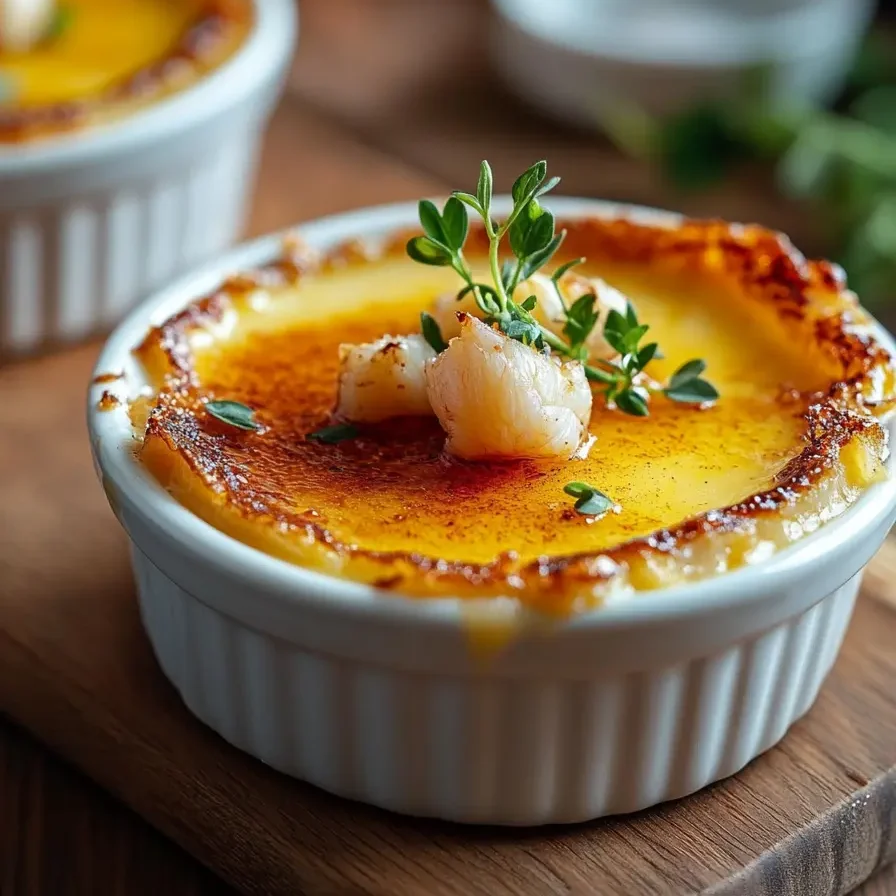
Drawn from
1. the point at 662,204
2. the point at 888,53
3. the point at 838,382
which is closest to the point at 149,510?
the point at 838,382

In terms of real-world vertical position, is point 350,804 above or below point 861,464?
below

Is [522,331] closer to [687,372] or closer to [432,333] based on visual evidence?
[432,333]

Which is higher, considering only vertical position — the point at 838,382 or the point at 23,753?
the point at 838,382

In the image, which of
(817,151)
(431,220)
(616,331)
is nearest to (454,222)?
(431,220)

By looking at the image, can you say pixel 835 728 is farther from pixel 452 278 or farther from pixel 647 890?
pixel 452 278

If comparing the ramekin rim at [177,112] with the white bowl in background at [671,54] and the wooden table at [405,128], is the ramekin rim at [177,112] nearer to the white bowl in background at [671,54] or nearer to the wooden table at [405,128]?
the wooden table at [405,128]
